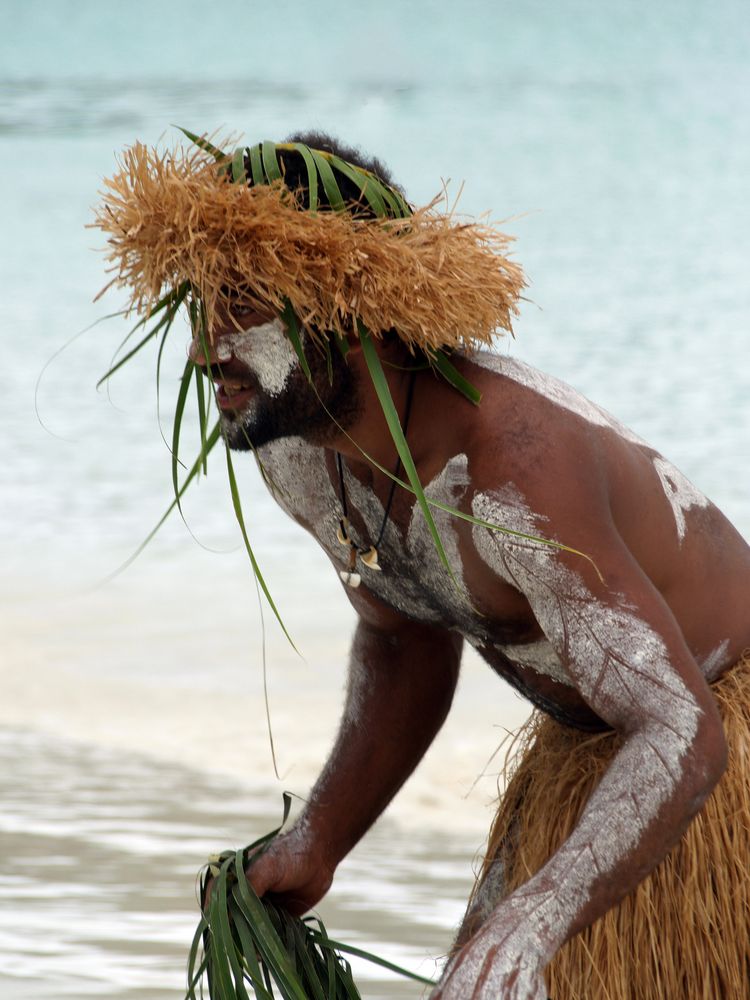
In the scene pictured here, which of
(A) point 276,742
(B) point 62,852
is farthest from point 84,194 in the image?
(B) point 62,852

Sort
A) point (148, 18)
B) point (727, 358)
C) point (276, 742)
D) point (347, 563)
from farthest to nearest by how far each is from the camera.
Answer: point (148, 18), point (727, 358), point (276, 742), point (347, 563)

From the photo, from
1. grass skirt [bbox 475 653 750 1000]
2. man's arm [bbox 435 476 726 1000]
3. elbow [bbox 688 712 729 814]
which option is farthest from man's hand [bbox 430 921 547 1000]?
grass skirt [bbox 475 653 750 1000]

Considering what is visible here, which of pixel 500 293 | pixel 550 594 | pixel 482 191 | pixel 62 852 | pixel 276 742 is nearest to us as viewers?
pixel 550 594

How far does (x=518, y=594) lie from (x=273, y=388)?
34 centimetres

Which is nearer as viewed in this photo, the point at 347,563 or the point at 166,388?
the point at 347,563

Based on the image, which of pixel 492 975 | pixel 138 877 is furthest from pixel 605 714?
pixel 138 877

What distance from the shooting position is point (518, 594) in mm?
1724

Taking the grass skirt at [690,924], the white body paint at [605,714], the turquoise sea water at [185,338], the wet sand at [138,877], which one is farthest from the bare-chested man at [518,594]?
the wet sand at [138,877]

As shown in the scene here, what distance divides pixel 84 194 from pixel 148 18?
2.82 meters

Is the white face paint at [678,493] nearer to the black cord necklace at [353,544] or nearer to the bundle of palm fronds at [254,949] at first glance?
the black cord necklace at [353,544]

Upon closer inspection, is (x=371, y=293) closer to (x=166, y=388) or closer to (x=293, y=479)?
(x=293, y=479)

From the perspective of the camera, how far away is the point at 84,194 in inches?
593

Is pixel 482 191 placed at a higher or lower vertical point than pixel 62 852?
higher

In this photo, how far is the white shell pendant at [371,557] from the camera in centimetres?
185
